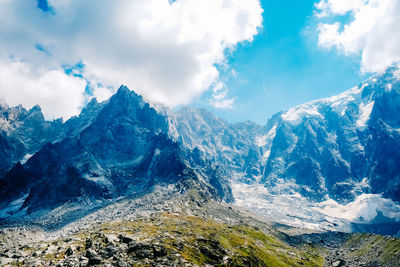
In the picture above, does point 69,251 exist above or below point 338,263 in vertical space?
below

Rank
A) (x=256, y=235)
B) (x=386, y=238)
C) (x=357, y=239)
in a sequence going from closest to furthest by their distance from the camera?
(x=386, y=238), (x=256, y=235), (x=357, y=239)

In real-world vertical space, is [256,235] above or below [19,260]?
above

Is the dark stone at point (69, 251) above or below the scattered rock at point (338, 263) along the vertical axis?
below

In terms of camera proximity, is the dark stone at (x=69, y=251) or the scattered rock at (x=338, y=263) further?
the scattered rock at (x=338, y=263)

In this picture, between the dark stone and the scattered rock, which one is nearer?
the dark stone

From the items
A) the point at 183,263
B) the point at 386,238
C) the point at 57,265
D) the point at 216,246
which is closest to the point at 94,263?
the point at 57,265

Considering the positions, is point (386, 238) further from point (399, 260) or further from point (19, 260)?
point (19, 260)

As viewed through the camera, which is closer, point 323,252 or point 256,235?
point 256,235

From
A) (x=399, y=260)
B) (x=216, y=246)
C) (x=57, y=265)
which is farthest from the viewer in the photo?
(x=399, y=260)

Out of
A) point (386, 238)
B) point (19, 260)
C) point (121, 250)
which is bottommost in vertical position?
point (19, 260)

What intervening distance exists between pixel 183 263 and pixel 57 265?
2789 cm

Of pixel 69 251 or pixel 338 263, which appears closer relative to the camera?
pixel 69 251

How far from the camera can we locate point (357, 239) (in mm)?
191875

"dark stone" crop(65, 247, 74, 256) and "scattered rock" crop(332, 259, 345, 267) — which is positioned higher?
"scattered rock" crop(332, 259, 345, 267)
